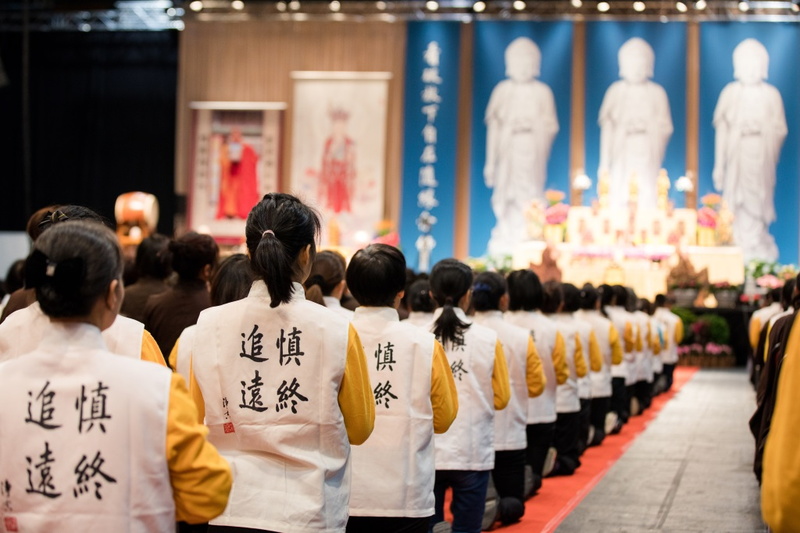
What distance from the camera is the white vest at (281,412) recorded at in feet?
7.27

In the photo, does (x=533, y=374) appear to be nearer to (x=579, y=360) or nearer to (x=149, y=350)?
(x=579, y=360)

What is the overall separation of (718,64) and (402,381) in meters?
15.5

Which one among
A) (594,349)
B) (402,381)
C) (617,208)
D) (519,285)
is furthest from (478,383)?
(617,208)

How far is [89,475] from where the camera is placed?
1.78 m

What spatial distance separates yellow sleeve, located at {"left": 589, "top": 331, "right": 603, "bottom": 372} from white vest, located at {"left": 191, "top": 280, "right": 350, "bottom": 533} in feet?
13.2

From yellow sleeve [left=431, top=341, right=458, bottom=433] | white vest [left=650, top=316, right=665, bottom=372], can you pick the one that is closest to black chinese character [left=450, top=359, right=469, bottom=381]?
yellow sleeve [left=431, top=341, right=458, bottom=433]

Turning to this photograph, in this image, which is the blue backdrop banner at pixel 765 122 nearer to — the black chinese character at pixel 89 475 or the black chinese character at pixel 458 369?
the black chinese character at pixel 458 369

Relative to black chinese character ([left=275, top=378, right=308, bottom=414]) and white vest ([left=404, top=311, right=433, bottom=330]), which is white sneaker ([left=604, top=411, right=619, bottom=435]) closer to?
white vest ([left=404, top=311, right=433, bottom=330])

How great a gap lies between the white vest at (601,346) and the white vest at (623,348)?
574 mm

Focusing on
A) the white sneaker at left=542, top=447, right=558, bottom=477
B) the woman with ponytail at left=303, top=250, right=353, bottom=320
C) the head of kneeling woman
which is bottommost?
the white sneaker at left=542, top=447, right=558, bottom=477

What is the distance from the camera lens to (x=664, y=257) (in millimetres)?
15289

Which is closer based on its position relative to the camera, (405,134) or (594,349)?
(594,349)

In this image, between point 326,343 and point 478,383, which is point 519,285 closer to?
point 478,383

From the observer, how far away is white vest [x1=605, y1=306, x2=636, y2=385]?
748 cm
